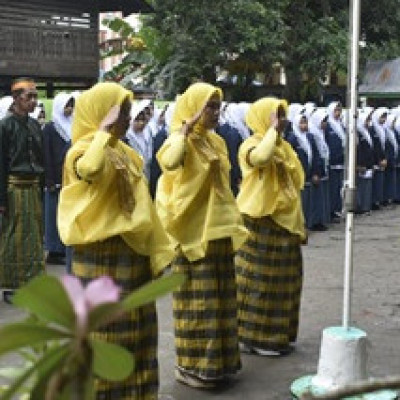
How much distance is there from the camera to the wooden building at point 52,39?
11586 mm

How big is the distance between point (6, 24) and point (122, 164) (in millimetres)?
8392

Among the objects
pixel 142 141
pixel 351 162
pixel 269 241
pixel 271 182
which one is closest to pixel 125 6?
pixel 142 141

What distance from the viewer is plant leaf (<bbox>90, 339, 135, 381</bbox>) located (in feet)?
2.48

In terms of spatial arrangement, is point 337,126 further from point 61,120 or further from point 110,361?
point 110,361

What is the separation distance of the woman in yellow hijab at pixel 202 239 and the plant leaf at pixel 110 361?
352 cm

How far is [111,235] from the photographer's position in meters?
3.59

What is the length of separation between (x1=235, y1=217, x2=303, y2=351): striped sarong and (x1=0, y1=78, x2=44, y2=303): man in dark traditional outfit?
5.94 ft

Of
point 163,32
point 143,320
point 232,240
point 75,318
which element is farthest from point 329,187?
point 75,318

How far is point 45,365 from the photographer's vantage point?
29.7 inches

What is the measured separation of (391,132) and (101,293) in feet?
42.6

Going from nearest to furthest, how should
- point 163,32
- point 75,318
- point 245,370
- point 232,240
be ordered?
1. point 75,318
2. point 232,240
3. point 245,370
4. point 163,32

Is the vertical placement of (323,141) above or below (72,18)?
below

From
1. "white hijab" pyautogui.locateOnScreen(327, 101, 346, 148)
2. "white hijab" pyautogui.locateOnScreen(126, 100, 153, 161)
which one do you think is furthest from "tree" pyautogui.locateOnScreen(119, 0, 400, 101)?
"white hijab" pyautogui.locateOnScreen(126, 100, 153, 161)

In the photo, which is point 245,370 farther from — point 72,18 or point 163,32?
point 163,32
